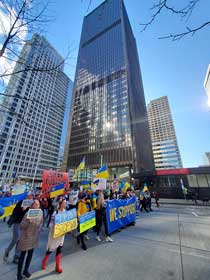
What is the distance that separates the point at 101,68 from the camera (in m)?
72.8

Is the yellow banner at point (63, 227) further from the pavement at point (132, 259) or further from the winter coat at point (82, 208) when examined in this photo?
the winter coat at point (82, 208)

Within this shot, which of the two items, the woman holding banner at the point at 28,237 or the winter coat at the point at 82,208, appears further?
the winter coat at the point at 82,208

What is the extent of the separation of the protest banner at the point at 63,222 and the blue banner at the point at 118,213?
219 centimetres

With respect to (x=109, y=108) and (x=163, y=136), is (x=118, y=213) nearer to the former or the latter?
(x=109, y=108)

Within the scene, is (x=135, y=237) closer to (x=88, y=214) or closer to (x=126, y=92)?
(x=88, y=214)

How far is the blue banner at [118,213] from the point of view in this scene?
5.63 meters

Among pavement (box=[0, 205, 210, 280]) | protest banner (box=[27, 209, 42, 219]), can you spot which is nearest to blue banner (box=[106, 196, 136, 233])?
pavement (box=[0, 205, 210, 280])

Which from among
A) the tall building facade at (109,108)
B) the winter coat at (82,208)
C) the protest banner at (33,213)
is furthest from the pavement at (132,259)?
the tall building facade at (109,108)

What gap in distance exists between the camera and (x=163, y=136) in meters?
107

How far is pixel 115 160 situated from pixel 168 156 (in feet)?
217

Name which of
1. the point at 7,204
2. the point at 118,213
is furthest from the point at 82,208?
the point at 7,204

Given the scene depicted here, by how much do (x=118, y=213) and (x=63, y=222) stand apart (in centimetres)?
361

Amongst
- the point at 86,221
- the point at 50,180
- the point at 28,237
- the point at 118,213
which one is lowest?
the point at 118,213

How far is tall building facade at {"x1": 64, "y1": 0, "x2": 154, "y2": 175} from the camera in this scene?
51625 mm
